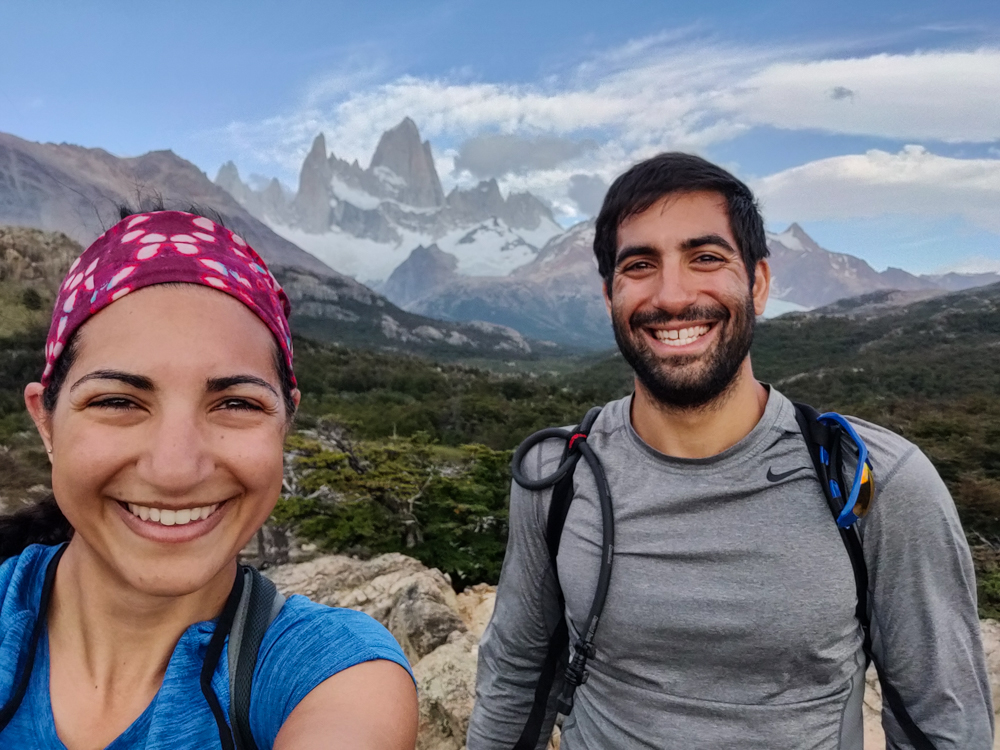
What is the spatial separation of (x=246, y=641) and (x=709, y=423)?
140cm

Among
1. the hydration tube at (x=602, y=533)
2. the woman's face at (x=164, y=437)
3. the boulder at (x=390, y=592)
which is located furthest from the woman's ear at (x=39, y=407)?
the boulder at (x=390, y=592)

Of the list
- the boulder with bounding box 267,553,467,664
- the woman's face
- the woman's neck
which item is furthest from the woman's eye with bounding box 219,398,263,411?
the boulder with bounding box 267,553,467,664

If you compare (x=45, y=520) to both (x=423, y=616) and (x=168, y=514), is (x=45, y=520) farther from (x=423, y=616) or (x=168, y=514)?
(x=423, y=616)

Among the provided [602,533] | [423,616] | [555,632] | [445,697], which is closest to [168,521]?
[602,533]

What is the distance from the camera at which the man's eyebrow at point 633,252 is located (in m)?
1.91

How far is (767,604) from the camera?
5.15 feet

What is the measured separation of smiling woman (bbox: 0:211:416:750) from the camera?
112 cm

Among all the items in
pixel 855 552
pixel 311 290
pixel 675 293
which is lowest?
pixel 855 552

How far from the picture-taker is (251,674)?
1.19 metres

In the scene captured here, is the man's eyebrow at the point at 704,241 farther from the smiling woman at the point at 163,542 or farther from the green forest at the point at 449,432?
the green forest at the point at 449,432

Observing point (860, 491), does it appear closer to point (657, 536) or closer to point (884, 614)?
point (884, 614)

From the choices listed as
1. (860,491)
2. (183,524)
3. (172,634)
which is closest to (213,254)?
(183,524)

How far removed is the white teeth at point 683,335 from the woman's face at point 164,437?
4.04 ft

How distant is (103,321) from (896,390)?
35.5 metres
